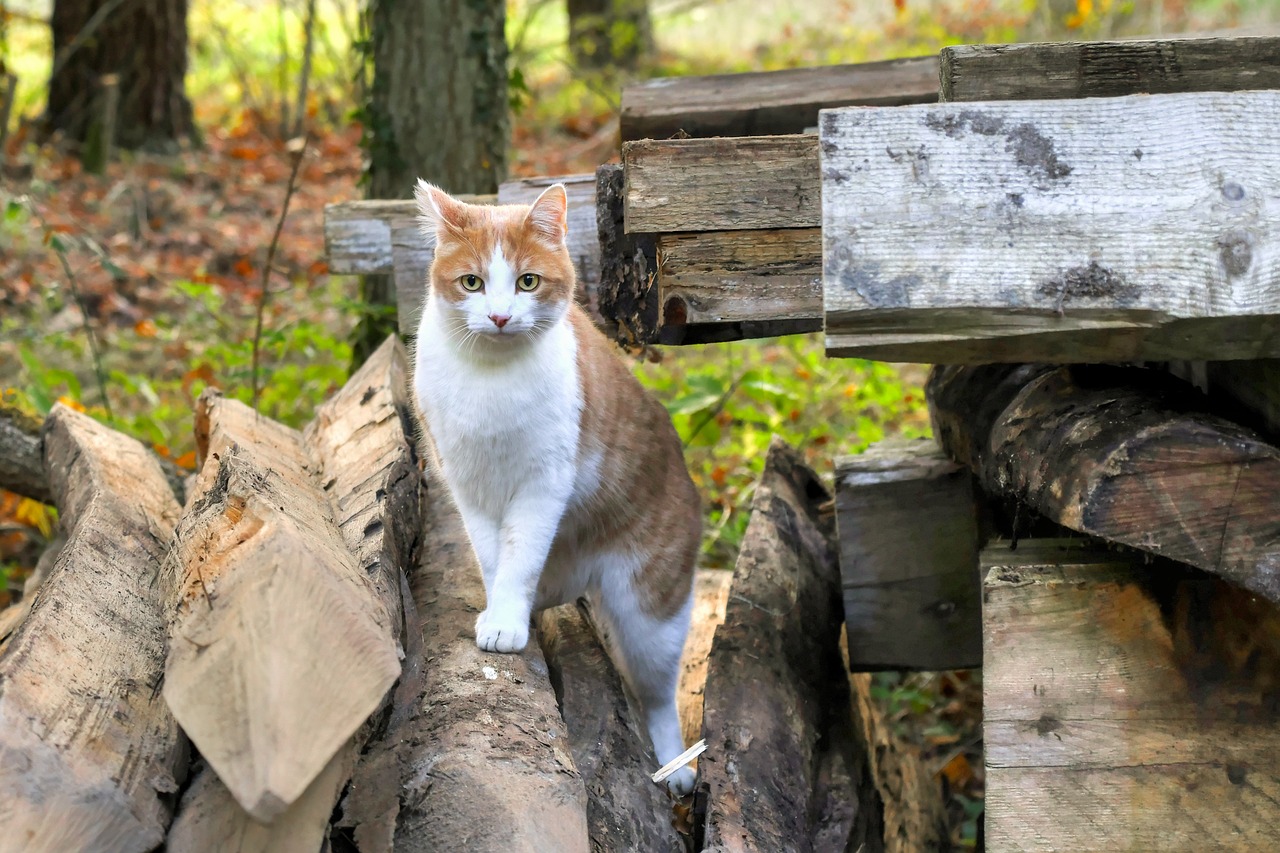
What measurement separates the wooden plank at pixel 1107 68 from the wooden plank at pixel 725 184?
34 centimetres

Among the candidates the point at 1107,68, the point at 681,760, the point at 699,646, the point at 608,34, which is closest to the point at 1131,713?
the point at 681,760

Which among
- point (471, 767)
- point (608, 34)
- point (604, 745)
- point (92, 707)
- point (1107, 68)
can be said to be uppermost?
point (608, 34)

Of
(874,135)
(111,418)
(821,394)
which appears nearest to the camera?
(874,135)

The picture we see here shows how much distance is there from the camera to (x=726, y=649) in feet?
8.70

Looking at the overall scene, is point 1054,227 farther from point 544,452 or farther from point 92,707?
point 92,707

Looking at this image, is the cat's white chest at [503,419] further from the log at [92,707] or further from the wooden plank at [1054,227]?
the wooden plank at [1054,227]

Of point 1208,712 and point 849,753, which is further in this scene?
point 849,753

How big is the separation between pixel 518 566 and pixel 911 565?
1.12 m

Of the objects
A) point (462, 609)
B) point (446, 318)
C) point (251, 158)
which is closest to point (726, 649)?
point (462, 609)

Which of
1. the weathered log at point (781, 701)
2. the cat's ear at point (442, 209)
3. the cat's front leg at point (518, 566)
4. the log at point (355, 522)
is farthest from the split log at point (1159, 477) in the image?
the cat's ear at point (442, 209)

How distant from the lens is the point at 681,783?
2600mm

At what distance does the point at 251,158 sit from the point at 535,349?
7.07m

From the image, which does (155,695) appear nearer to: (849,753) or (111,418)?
(849,753)

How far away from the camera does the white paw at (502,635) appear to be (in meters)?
2.26
